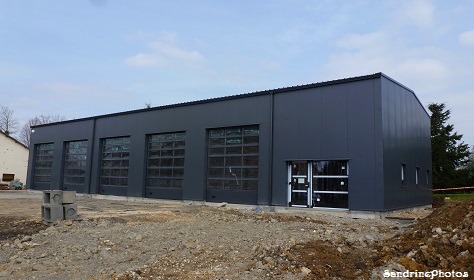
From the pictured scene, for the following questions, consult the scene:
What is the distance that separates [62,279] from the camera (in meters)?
6.10

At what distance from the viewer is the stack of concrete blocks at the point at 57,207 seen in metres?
11.2

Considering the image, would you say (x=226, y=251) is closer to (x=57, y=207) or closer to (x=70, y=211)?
(x=57, y=207)

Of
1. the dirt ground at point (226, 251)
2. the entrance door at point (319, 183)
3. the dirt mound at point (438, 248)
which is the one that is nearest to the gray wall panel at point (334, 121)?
the entrance door at point (319, 183)

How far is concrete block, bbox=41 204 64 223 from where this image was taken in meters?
11.1

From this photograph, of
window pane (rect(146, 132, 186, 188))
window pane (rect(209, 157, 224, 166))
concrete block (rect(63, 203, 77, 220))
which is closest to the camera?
concrete block (rect(63, 203, 77, 220))

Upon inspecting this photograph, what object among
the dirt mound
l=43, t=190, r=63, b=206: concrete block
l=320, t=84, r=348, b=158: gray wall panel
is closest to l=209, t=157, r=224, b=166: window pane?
l=320, t=84, r=348, b=158: gray wall panel

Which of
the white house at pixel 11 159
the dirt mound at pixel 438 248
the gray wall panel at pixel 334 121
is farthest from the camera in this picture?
the white house at pixel 11 159

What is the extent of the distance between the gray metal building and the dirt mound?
285 inches

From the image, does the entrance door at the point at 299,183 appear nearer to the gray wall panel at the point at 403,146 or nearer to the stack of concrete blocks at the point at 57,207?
the gray wall panel at the point at 403,146

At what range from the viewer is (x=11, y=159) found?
41969 mm

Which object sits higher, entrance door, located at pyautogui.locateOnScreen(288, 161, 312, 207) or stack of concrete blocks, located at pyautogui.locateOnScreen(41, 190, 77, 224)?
entrance door, located at pyautogui.locateOnScreen(288, 161, 312, 207)

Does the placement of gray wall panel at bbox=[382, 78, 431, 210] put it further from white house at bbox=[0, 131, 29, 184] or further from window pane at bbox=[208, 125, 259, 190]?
white house at bbox=[0, 131, 29, 184]

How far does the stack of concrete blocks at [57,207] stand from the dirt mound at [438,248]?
29.8 feet

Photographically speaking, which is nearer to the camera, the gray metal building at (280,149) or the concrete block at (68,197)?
the concrete block at (68,197)
